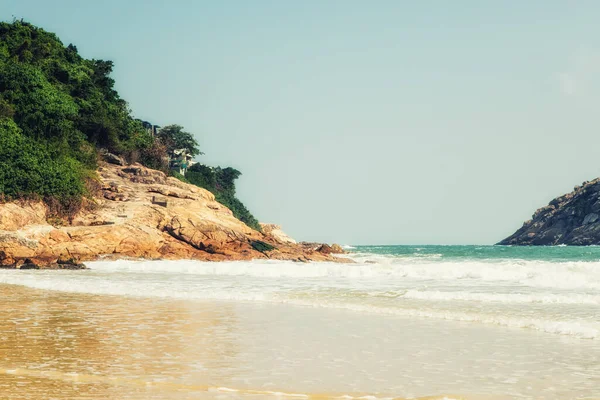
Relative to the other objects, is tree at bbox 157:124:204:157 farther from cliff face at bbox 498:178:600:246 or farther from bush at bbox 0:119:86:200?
cliff face at bbox 498:178:600:246

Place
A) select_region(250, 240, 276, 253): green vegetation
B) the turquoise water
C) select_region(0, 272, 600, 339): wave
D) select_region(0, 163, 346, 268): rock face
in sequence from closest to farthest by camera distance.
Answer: select_region(0, 272, 600, 339): wave, select_region(0, 163, 346, 268): rock face, select_region(250, 240, 276, 253): green vegetation, the turquoise water

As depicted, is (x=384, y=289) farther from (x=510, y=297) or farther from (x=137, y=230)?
(x=137, y=230)

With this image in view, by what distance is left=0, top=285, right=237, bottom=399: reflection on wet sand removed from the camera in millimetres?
8039

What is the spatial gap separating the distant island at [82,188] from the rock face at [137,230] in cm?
6

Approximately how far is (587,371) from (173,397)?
580cm

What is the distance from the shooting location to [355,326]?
13312 millimetres

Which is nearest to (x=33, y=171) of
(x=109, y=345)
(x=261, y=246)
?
(x=261, y=246)

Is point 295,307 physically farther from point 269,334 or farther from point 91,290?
point 91,290

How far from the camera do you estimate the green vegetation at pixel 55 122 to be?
3831cm

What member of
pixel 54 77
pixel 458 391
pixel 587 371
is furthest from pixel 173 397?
pixel 54 77

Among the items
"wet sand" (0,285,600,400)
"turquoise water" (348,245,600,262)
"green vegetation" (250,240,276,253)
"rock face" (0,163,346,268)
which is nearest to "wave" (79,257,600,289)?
"rock face" (0,163,346,268)

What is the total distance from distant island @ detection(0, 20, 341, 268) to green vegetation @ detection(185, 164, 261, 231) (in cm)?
2137

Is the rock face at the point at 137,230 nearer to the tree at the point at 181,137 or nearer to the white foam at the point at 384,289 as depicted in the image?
the white foam at the point at 384,289

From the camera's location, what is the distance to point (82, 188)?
39.5 metres
